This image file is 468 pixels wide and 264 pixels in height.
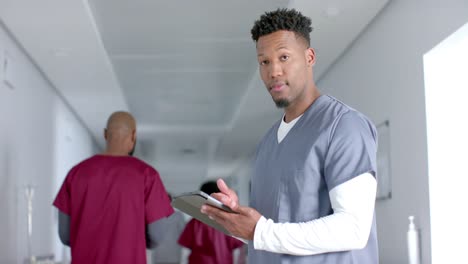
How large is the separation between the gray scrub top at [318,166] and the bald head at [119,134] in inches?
70.4

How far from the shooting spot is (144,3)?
4.38m

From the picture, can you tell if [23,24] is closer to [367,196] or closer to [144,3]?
[144,3]

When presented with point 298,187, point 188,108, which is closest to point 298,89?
point 298,187

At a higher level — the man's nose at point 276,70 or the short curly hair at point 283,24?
the short curly hair at point 283,24

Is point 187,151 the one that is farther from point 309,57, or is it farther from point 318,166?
point 318,166

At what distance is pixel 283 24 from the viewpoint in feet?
5.20

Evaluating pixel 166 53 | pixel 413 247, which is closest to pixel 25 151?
pixel 166 53

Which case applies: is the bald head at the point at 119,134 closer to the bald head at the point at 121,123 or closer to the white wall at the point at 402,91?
the bald head at the point at 121,123

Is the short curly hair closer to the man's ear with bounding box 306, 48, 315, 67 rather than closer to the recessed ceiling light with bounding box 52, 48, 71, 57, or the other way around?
the man's ear with bounding box 306, 48, 315, 67

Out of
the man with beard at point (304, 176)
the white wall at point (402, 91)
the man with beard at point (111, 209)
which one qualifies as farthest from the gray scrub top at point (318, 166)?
the man with beard at point (111, 209)

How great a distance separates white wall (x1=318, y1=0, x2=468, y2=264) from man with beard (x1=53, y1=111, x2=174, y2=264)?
3.90ft

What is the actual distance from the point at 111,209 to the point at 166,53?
266cm

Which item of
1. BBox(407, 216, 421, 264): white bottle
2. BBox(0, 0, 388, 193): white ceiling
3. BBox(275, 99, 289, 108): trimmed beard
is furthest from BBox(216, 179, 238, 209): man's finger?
BBox(0, 0, 388, 193): white ceiling

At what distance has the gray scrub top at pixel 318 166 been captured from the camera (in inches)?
56.8
